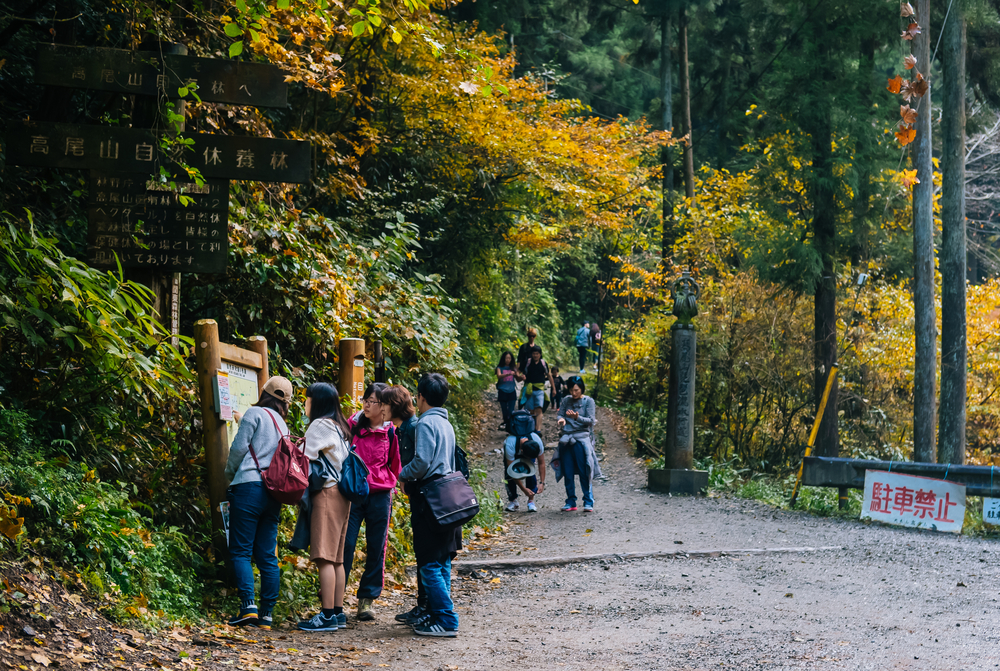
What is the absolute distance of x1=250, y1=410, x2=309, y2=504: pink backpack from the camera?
6027 mm

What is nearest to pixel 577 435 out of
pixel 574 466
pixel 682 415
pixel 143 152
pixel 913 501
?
pixel 574 466

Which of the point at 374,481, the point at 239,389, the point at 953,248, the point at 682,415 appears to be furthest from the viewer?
the point at 953,248

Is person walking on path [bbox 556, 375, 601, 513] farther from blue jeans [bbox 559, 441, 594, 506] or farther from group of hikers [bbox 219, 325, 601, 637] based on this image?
group of hikers [bbox 219, 325, 601, 637]

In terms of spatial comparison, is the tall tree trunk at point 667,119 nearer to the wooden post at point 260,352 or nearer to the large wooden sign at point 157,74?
the large wooden sign at point 157,74

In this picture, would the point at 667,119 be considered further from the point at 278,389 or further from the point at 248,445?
the point at 248,445

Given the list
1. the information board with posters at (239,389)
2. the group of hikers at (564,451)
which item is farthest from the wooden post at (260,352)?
the group of hikers at (564,451)

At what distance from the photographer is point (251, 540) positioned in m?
6.10

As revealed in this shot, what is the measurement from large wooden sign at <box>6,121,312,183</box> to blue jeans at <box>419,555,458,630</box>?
339 centimetres

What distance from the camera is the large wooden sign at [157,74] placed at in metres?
6.76

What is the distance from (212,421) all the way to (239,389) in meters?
0.44

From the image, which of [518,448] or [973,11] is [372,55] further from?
[973,11]

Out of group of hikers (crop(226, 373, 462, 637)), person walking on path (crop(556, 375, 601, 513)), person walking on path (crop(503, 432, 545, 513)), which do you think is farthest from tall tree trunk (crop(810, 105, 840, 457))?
group of hikers (crop(226, 373, 462, 637))

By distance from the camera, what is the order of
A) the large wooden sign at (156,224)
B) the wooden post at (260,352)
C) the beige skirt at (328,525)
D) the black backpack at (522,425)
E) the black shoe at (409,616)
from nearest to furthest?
the beige skirt at (328,525) → the black shoe at (409,616) → the large wooden sign at (156,224) → the wooden post at (260,352) → the black backpack at (522,425)

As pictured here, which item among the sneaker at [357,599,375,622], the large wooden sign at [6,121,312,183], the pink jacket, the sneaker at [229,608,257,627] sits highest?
the large wooden sign at [6,121,312,183]
